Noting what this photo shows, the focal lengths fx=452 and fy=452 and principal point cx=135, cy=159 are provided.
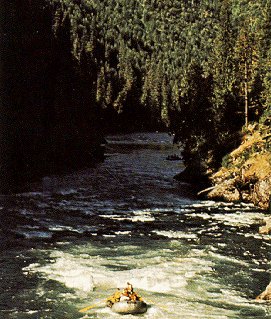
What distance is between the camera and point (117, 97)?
14600cm

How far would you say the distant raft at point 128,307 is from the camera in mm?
19531

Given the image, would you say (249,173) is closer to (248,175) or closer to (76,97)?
(248,175)

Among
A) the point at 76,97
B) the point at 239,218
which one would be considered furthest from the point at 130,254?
the point at 76,97

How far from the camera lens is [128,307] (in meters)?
19.5

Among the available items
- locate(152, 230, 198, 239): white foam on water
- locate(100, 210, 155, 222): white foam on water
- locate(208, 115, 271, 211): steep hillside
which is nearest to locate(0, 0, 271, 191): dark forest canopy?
locate(208, 115, 271, 211): steep hillside

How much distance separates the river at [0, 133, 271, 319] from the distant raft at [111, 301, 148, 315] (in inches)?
10.6

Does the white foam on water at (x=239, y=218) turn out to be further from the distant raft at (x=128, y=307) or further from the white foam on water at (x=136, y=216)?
the distant raft at (x=128, y=307)

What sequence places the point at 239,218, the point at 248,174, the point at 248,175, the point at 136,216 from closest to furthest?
the point at 239,218
the point at 136,216
the point at 248,175
the point at 248,174

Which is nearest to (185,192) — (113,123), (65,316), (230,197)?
(230,197)

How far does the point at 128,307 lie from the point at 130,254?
8.13 m

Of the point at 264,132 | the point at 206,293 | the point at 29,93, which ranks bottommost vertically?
the point at 206,293

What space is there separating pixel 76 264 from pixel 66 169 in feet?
129

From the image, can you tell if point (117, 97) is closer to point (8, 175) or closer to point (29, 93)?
point (29, 93)

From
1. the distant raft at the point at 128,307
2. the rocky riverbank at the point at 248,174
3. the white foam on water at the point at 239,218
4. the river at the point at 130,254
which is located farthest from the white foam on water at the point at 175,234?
the distant raft at the point at 128,307
